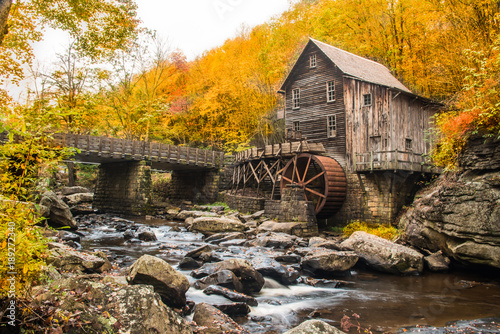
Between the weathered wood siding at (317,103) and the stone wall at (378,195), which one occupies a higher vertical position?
the weathered wood siding at (317,103)

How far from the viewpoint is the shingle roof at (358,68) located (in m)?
18.2

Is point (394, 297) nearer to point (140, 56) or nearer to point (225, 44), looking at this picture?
point (140, 56)

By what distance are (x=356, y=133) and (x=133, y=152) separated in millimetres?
14229

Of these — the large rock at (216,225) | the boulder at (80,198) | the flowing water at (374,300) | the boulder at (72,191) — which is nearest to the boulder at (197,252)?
the flowing water at (374,300)

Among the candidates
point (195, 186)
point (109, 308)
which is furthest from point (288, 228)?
point (195, 186)

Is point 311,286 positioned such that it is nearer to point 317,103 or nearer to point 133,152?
point 317,103

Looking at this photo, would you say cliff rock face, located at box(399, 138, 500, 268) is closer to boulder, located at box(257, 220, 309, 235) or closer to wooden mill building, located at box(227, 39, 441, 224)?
wooden mill building, located at box(227, 39, 441, 224)

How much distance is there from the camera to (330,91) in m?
19.2

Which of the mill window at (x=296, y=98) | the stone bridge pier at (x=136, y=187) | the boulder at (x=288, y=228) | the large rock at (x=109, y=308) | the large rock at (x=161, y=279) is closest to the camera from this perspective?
the large rock at (x=109, y=308)

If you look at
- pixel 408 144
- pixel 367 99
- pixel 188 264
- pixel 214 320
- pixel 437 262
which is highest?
pixel 367 99

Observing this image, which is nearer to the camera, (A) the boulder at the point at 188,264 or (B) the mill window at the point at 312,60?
(A) the boulder at the point at 188,264

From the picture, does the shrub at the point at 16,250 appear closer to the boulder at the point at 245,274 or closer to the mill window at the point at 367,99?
the boulder at the point at 245,274

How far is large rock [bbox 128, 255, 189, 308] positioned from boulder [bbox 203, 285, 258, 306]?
101cm

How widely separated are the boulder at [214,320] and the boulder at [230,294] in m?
1.14
